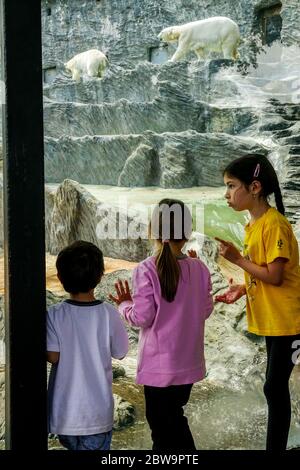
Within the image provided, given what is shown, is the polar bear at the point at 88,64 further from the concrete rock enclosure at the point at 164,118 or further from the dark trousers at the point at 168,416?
the dark trousers at the point at 168,416

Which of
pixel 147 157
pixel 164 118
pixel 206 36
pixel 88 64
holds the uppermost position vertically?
pixel 206 36

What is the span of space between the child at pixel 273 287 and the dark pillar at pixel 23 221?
2.09 feet

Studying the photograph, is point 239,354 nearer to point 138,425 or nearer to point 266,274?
point 138,425

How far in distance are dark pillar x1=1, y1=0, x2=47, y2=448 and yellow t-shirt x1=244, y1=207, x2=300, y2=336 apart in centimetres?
75

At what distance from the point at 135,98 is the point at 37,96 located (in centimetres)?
122

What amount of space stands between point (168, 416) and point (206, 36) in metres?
1.66

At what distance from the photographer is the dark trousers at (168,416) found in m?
2.20

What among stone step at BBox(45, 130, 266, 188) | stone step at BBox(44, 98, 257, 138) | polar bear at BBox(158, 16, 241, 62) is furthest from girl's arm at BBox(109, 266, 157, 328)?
polar bear at BBox(158, 16, 241, 62)

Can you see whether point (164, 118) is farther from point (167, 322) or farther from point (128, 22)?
point (167, 322)

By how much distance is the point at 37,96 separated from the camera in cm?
196

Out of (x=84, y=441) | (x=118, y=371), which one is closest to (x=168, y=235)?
(x=84, y=441)

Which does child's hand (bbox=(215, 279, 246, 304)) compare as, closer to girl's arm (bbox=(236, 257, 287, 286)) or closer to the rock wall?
girl's arm (bbox=(236, 257, 287, 286))

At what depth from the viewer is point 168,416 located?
2209mm

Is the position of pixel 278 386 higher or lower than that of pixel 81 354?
lower
